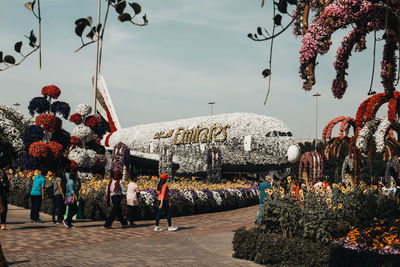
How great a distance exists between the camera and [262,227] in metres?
10.4

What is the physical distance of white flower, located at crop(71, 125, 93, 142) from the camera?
1027 inches

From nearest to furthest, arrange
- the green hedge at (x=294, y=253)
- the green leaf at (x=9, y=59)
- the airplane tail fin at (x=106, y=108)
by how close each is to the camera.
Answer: the green leaf at (x=9, y=59), the green hedge at (x=294, y=253), the airplane tail fin at (x=106, y=108)

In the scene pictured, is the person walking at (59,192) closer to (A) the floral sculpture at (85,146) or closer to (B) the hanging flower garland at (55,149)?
(A) the floral sculpture at (85,146)

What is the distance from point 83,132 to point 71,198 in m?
12.6

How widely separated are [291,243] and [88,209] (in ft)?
31.1

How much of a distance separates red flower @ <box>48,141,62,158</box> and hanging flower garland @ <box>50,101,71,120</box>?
2799 mm

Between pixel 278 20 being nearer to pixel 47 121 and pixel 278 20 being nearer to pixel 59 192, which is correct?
pixel 59 192

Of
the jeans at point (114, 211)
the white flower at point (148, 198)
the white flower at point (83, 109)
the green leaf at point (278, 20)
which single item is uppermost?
the white flower at point (83, 109)

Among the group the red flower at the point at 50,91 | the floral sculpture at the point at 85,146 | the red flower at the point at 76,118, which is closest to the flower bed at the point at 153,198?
the floral sculpture at the point at 85,146

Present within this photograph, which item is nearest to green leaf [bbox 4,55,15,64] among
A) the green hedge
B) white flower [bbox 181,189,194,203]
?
the green hedge

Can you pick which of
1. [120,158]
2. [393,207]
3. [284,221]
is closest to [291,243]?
[284,221]

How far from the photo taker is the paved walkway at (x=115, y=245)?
9375 millimetres

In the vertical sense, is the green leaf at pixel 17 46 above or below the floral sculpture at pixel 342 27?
below

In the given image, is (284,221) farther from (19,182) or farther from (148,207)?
(19,182)
